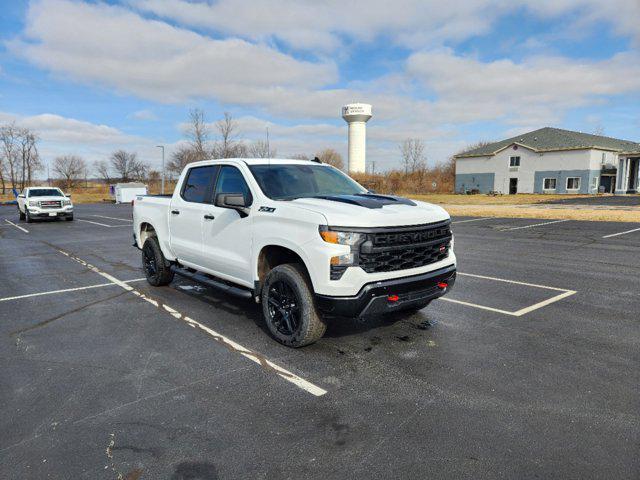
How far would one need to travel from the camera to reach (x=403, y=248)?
4.29 meters

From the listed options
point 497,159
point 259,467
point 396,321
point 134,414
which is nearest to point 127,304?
point 134,414

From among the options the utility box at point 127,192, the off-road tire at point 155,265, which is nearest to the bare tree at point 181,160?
the utility box at point 127,192

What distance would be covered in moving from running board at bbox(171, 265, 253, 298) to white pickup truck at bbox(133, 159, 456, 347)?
2 centimetres

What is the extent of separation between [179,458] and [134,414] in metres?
0.73

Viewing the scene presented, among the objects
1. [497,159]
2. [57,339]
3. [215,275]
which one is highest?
[497,159]

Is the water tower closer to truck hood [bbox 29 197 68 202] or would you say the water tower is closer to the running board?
truck hood [bbox 29 197 68 202]

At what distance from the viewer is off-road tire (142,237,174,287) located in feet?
23.1

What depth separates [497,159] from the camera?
58.0m

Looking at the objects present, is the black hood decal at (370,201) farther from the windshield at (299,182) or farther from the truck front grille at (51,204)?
the truck front grille at (51,204)

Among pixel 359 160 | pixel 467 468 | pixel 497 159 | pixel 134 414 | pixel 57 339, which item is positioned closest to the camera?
pixel 467 468

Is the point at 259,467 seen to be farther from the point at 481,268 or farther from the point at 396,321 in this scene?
the point at 481,268

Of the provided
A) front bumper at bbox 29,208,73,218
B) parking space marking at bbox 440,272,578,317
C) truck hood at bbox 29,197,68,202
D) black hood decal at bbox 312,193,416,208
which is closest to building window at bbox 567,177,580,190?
parking space marking at bbox 440,272,578,317

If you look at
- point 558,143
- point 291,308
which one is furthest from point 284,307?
point 558,143

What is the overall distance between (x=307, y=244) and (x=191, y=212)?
250 cm
